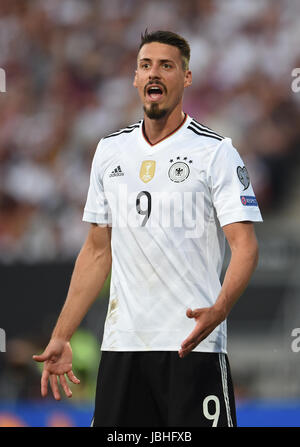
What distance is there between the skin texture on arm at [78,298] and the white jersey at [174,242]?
184 mm

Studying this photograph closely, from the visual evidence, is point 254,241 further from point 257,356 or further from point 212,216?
point 257,356

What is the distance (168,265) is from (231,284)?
36cm

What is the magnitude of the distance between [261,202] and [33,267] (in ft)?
9.81

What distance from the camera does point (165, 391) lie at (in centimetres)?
347

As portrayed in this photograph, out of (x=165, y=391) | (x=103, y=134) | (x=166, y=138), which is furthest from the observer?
(x=103, y=134)

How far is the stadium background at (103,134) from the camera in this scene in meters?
8.20

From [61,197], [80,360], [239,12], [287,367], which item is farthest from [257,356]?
[239,12]

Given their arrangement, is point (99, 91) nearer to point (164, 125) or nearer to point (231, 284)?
point (164, 125)

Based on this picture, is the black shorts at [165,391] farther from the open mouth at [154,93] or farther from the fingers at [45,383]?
the open mouth at [154,93]

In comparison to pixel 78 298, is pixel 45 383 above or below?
below

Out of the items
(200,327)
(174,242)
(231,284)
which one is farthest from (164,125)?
(200,327)

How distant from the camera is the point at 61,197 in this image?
10.2m

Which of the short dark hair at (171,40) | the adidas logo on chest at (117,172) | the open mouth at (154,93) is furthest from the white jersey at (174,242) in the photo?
the short dark hair at (171,40)

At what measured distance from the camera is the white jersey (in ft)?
11.5
